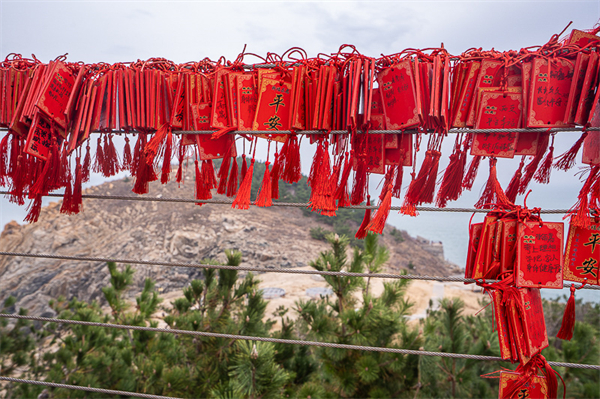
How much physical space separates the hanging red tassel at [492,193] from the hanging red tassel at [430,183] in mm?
145

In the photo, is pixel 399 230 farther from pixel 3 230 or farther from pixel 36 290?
pixel 3 230

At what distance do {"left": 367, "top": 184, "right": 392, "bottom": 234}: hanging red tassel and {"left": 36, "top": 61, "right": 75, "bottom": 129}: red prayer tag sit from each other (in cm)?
102

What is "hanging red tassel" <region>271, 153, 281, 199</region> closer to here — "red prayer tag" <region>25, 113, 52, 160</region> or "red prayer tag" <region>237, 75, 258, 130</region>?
"red prayer tag" <region>237, 75, 258, 130</region>

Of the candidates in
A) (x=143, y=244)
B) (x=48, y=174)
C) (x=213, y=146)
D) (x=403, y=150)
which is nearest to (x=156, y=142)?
(x=213, y=146)

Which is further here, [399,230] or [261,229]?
[399,230]

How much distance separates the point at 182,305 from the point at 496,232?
8.00 feet

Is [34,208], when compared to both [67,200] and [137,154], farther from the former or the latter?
[137,154]

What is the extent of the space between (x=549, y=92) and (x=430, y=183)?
0.36 meters

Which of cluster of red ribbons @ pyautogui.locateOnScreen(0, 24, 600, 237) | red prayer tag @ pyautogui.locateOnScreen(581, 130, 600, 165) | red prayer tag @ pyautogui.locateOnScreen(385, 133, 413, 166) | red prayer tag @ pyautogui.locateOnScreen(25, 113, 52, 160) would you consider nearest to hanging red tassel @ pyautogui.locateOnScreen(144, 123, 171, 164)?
cluster of red ribbons @ pyautogui.locateOnScreen(0, 24, 600, 237)

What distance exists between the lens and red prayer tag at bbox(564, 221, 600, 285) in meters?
0.87

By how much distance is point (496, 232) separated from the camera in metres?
0.91

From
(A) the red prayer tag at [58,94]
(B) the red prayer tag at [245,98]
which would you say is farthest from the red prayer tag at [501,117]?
(A) the red prayer tag at [58,94]

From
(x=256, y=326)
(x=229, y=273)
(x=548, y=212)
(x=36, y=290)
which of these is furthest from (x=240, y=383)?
(x=36, y=290)

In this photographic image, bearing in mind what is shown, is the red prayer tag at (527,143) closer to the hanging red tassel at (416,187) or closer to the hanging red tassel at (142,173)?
the hanging red tassel at (416,187)
